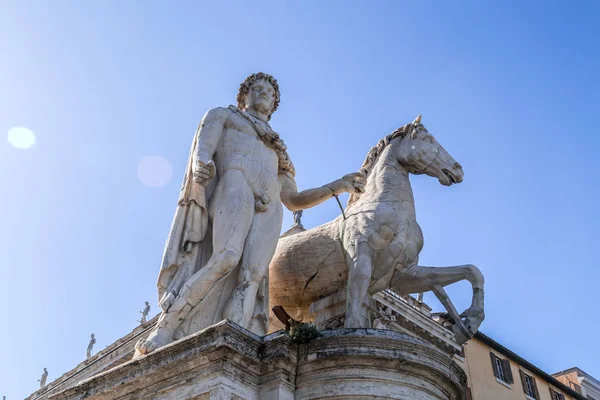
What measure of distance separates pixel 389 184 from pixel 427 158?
775 mm

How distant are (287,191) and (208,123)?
1357 mm

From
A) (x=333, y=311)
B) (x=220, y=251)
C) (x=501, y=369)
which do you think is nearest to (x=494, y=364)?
(x=501, y=369)

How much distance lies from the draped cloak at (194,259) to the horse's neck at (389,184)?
208 centimetres

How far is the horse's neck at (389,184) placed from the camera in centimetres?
959

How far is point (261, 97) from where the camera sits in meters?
9.51

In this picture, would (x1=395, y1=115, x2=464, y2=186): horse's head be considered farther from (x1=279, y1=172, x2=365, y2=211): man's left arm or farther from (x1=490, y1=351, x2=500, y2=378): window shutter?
(x1=490, y1=351, x2=500, y2=378): window shutter

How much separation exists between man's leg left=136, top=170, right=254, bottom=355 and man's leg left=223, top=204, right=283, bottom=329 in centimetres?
12

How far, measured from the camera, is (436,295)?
30.3 feet

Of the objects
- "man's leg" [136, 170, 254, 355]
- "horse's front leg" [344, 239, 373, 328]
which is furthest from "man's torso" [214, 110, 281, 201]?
"horse's front leg" [344, 239, 373, 328]

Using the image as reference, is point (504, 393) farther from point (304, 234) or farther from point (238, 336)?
point (238, 336)

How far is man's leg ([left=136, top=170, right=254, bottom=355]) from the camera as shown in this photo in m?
7.61

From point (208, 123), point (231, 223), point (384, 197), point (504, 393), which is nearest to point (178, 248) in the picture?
point (231, 223)

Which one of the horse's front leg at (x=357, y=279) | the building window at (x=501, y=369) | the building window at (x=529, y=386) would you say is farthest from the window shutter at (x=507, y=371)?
the horse's front leg at (x=357, y=279)

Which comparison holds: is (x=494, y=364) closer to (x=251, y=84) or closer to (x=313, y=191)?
(x=313, y=191)
